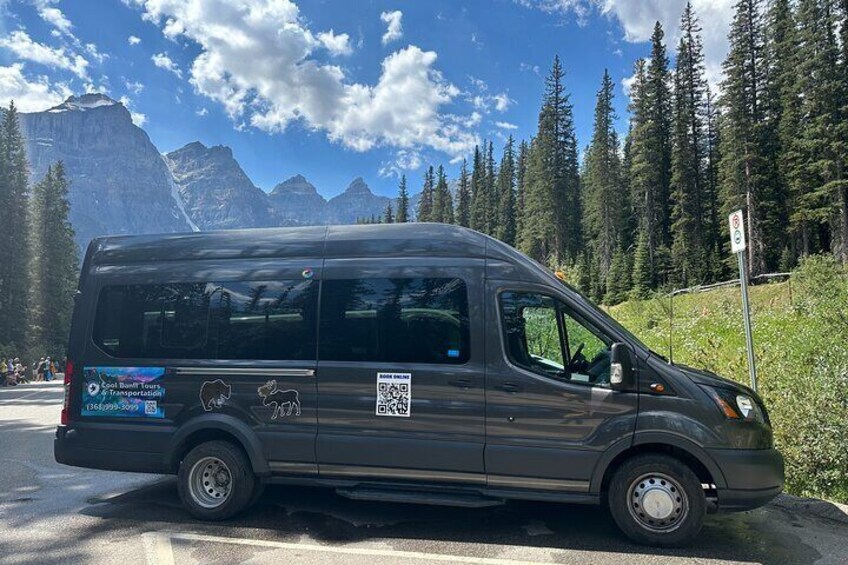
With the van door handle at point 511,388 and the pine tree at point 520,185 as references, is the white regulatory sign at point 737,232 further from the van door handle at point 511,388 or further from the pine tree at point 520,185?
the pine tree at point 520,185

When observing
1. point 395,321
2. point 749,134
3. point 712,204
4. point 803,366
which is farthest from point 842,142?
point 395,321

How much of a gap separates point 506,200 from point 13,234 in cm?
6550

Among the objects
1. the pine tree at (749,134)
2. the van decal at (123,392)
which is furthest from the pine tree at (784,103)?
the van decal at (123,392)

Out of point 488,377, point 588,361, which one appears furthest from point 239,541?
point 588,361

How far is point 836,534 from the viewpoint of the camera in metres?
4.99

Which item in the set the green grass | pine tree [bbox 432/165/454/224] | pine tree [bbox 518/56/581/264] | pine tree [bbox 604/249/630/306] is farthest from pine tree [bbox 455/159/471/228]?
the green grass

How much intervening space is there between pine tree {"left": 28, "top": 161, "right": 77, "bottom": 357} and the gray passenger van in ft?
173

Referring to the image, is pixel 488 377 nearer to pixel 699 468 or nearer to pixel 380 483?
pixel 380 483

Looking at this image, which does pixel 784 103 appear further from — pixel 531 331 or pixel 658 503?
pixel 658 503

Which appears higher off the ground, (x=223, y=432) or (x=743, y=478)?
(x=223, y=432)

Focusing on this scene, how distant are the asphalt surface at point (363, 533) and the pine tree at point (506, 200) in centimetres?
8146

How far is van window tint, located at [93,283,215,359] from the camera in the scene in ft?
19.0

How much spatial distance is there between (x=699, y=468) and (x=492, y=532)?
194 centimetres

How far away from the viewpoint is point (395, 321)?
208 inches
